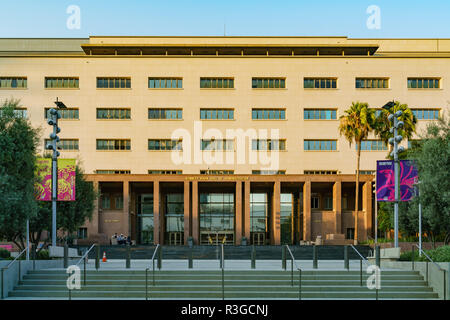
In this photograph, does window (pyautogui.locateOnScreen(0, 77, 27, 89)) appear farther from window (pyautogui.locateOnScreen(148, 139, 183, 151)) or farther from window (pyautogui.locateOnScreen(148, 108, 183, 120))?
window (pyautogui.locateOnScreen(148, 139, 183, 151))

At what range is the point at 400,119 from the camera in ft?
160

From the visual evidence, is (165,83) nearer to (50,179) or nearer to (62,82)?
(62,82)

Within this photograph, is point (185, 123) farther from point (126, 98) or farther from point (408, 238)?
point (408, 238)

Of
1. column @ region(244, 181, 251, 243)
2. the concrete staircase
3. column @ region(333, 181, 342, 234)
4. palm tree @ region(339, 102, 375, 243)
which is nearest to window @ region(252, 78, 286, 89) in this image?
column @ region(244, 181, 251, 243)

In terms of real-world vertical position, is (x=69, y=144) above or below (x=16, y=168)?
above

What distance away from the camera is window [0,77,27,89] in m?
64.0

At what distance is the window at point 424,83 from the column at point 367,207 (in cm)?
1294

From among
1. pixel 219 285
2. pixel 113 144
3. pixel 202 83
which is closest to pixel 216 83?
pixel 202 83

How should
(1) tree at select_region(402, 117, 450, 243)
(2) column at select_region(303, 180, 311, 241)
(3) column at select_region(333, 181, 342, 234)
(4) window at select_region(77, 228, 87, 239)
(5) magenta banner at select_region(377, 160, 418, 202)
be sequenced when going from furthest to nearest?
(4) window at select_region(77, 228, 87, 239) < (3) column at select_region(333, 181, 342, 234) < (2) column at select_region(303, 180, 311, 241) < (5) magenta banner at select_region(377, 160, 418, 202) < (1) tree at select_region(402, 117, 450, 243)

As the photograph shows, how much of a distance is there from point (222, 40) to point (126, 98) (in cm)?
1487

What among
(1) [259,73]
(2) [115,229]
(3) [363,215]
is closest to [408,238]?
(3) [363,215]

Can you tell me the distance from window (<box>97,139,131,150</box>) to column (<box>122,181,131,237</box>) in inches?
213

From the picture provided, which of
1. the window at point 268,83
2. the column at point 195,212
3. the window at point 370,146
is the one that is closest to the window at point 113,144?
the column at point 195,212

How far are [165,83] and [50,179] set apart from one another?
125 ft
